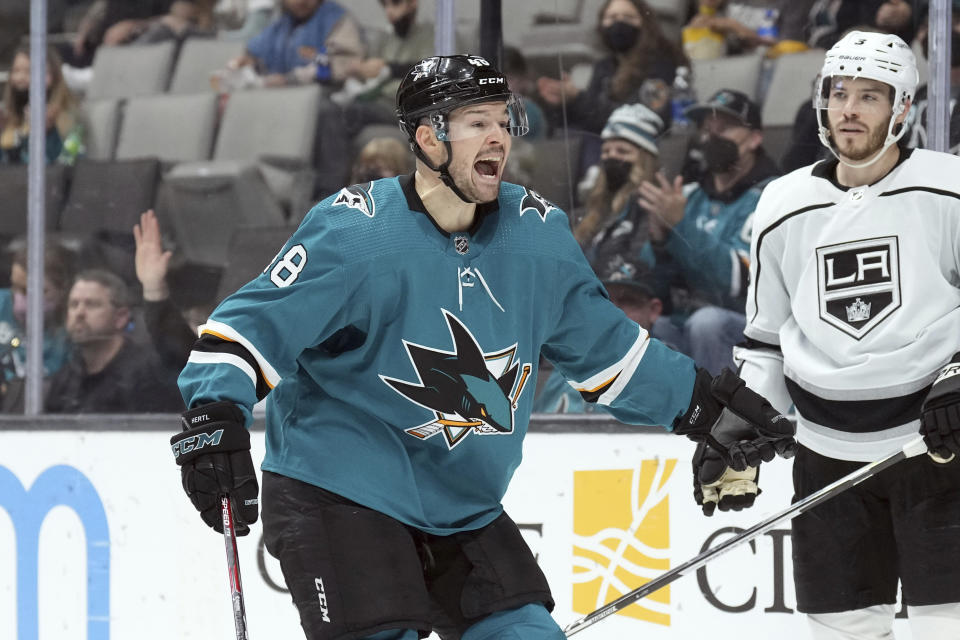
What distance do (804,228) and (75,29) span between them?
8.17ft

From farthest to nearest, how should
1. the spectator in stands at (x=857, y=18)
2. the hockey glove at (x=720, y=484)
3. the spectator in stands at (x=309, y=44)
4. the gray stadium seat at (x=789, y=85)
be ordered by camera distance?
the spectator in stands at (x=309, y=44)
the gray stadium seat at (x=789, y=85)
the spectator in stands at (x=857, y=18)
the hockey glove at (x=720, y=484)

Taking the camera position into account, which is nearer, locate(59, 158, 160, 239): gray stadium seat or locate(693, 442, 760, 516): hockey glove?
locate(693, 442, 760, 516): hockey glove

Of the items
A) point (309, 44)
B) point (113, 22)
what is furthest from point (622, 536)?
point (113, 22)

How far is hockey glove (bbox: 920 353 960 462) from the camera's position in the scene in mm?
2287

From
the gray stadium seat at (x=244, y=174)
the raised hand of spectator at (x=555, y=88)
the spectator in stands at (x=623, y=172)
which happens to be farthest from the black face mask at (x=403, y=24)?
the spectator in stands at (x=623, y=172)

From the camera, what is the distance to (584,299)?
220 centimetres

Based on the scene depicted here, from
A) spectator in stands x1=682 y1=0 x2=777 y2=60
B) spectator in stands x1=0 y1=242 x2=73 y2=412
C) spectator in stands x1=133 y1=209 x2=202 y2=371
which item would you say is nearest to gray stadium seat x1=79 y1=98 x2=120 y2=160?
spectator in stands x1=133 y1=209 x2=202 y2=371

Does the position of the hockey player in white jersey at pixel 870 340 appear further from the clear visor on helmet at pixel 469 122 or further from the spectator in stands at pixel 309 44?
the spectator in stands at pixel 309 44

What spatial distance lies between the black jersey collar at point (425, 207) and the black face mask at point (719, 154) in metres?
1.53

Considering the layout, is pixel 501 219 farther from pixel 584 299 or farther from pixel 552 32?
pixel 552 32

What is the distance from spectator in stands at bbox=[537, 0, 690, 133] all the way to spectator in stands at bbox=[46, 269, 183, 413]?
4.46ft

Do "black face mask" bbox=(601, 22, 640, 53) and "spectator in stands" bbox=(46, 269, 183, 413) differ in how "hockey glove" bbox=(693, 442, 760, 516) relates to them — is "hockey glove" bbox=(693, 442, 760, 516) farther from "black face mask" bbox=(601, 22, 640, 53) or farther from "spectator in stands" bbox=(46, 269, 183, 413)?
"spectator in stands" bbox=(46, 269, 183, 413)

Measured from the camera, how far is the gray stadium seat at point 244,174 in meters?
3.94

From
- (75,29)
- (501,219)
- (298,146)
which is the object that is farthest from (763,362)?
(75,29)
